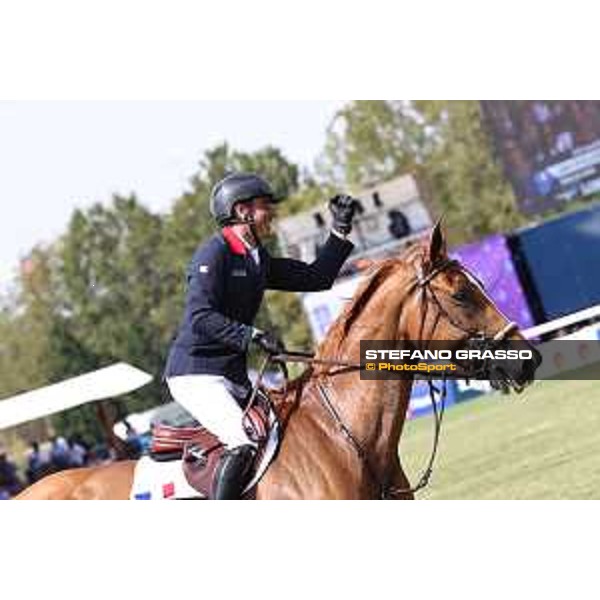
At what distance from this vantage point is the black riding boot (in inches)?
255

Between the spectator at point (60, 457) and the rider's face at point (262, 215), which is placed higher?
the rider's face at point (262, 215)

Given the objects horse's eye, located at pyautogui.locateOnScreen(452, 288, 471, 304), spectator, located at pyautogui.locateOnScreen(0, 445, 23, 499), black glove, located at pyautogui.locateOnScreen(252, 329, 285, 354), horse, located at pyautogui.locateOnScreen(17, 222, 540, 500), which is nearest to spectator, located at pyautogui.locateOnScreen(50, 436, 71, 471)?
spectator, located at pyautogui.locateOnScreen(0, 445, 23, 499)

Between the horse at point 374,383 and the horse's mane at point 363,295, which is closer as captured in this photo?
the horse at point 374,383

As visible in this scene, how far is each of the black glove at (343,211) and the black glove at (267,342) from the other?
0.98 metres

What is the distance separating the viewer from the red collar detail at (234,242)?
6613mm

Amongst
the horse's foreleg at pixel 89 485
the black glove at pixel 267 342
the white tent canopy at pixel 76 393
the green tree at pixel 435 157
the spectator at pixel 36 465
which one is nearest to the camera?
the black glove at pixel 267 342

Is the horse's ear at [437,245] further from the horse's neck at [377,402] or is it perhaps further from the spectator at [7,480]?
the spectator at [7,480]

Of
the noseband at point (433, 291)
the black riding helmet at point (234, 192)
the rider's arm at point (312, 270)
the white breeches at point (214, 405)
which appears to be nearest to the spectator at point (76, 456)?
the rider's arm at point (312, 270)

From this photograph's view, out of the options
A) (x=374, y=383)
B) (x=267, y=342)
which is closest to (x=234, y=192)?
(x=267, y=342)
